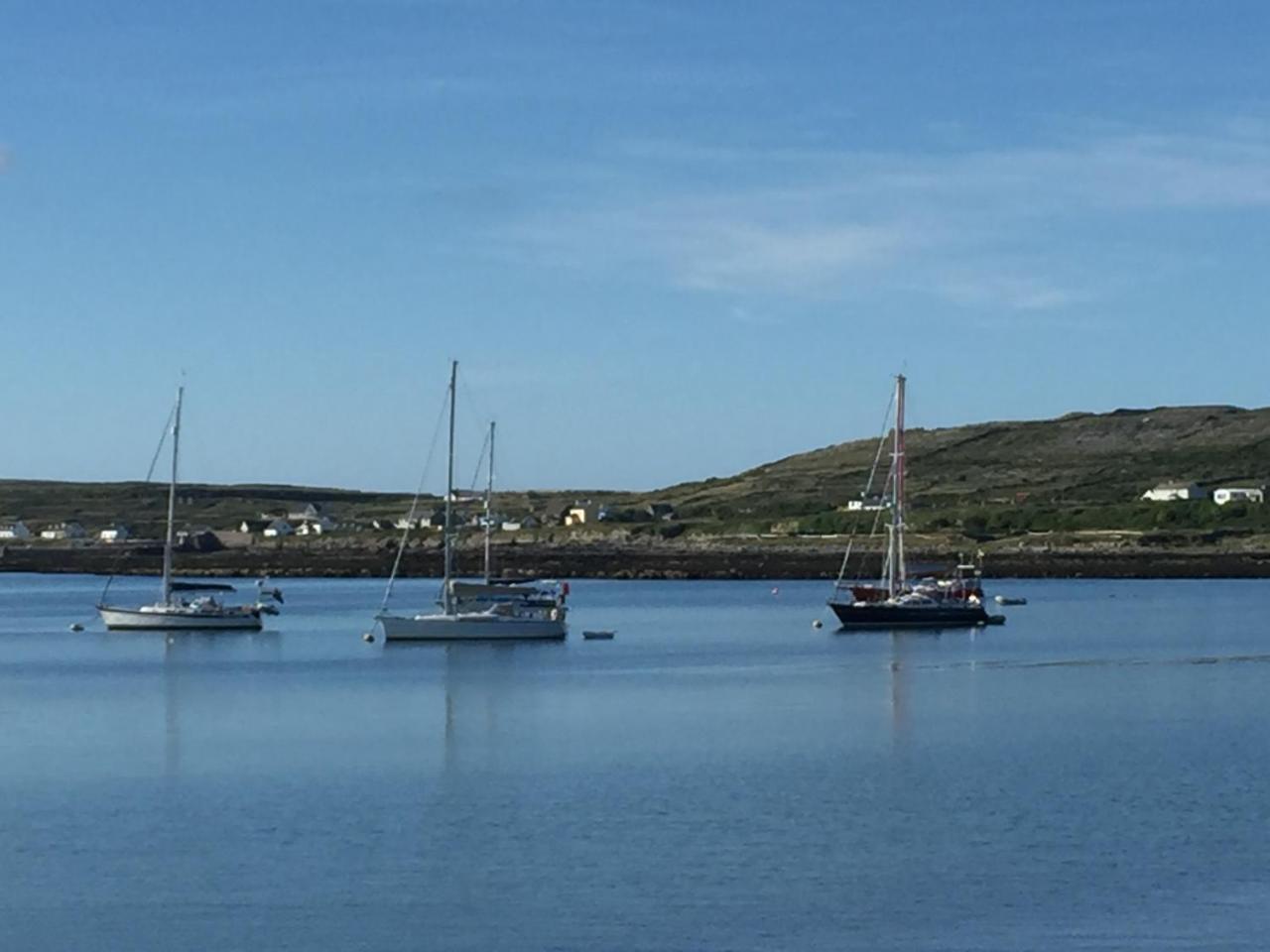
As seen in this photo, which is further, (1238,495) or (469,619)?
(1238,495)

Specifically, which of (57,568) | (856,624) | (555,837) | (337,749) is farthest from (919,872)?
(57,568)

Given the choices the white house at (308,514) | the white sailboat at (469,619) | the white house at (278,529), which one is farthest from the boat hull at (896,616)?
the white house at (308,514)

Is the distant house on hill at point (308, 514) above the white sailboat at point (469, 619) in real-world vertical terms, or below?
above

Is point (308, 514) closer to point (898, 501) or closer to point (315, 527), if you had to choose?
point (315, 527)

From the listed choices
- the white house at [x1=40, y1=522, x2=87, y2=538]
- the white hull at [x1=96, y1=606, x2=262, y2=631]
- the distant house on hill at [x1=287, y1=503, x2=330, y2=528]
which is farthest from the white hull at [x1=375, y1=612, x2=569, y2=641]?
the distant house on hill at [x1=287, y1=503, x2=330, y2=528]

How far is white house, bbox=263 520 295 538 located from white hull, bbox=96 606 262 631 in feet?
300

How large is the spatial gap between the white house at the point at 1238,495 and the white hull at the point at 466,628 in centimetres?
8626

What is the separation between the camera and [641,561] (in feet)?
401

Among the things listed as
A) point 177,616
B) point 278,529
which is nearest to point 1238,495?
point 278,529

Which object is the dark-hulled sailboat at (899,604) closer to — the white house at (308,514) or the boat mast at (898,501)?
the boat mast at (898,501)

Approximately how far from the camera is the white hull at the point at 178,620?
61969 mm

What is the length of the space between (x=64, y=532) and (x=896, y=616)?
117m

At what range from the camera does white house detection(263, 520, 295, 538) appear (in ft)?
513

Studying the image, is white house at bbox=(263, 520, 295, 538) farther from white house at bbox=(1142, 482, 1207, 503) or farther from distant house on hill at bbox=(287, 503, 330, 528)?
white house at bbox=(1142, 482, 1207, 503)
